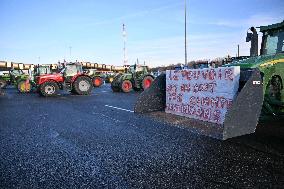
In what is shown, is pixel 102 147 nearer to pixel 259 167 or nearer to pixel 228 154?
pixel 228 154

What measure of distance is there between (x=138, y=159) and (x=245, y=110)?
1594 millimetres

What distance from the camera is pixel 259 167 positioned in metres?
3.45

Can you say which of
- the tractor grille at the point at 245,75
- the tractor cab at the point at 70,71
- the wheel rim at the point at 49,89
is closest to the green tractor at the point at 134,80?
the tractor cab at the point at 70,71

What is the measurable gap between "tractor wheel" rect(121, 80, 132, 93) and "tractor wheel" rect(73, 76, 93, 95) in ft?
8.01

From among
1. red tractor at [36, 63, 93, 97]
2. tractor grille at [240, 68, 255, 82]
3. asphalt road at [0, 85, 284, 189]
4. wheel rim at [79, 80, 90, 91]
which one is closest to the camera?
asphalt road at [0, 85, 284, 189]

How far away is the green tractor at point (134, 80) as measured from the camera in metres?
19.2

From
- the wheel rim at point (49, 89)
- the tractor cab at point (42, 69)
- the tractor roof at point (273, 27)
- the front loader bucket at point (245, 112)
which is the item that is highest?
the tractor roof at point (273, 27)

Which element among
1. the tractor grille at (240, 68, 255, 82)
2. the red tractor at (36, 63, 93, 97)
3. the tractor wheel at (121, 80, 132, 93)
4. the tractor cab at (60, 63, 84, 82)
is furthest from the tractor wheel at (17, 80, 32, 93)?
the tractor grille at (240, 68, 255, 82)

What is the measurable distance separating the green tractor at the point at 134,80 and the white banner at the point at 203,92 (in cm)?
1309

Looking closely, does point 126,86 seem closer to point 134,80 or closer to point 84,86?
point 134,80

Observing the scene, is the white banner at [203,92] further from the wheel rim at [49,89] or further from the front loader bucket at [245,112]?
the wheel rim at [49,89]

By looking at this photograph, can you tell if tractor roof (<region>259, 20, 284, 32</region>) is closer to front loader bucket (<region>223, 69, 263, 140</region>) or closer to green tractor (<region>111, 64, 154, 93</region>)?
front loader bucket (<region>223, 69, 263, 140</region>)

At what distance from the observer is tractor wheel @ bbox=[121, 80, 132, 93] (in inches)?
770

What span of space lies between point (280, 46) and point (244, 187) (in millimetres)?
4577
